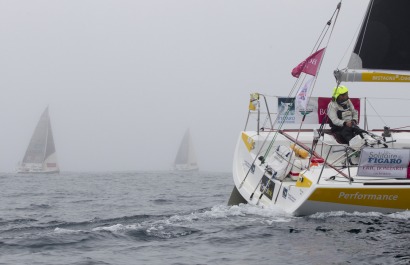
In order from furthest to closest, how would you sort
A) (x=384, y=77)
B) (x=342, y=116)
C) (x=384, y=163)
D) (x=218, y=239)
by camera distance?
(x=342, y=116)
(x=384, y=77)
(x=384, y=163)
(x=218, y=239)

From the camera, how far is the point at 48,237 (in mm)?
7516

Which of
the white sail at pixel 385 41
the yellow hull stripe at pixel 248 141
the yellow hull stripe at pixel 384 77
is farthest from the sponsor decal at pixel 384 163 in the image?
the yellow hull stripe at pixel 248 141

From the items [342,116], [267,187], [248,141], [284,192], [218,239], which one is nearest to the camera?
[218,239]

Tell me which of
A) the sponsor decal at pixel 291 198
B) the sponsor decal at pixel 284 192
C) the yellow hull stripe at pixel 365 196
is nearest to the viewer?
the yellow hull stripe at pixel 365 196

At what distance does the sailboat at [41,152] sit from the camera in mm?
56250

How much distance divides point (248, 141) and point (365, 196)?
14.1 feet

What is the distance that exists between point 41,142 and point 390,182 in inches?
2068

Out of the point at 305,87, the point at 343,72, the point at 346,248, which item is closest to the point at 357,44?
the point at 343,72

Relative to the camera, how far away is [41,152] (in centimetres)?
5753

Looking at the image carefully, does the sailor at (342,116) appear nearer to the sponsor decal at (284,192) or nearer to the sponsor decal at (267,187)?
the sponsor decal at (267,187)

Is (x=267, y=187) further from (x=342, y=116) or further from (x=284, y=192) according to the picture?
(x=342, y=116)

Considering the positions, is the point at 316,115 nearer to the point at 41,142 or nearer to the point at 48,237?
the point at 48,237

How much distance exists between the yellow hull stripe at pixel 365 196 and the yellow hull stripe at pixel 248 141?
3834mm

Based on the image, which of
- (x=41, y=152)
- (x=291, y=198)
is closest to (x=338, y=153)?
(x=291, y=198)
